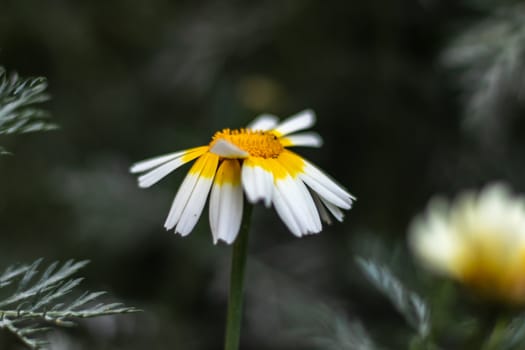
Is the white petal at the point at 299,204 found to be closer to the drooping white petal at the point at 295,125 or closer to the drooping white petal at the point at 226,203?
the drooping white petal at the point at 226,203

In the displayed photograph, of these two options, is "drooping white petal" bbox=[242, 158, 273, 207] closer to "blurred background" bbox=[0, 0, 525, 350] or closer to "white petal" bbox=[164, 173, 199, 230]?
"white petal" bbox=[164, 173, 199, 230]

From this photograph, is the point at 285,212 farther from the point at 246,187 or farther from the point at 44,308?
the point at 44,308

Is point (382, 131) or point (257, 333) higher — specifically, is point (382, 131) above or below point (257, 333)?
above

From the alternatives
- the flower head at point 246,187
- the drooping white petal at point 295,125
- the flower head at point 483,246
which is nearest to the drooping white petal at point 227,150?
the flower head at point 246,187

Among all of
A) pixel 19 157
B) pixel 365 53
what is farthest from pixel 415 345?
pixel 19 157

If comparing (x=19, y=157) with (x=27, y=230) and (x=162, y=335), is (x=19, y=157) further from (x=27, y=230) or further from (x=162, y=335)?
(x=162, y=335)

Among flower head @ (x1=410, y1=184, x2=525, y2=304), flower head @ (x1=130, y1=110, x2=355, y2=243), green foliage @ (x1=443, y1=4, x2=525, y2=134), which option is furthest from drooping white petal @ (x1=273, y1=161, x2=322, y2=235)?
green foliage @ (x1=443, y1=4, x2=525, y2=134)
